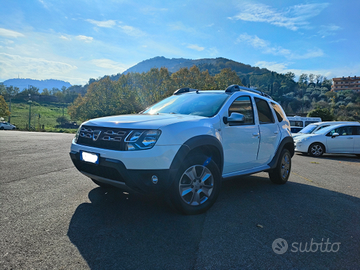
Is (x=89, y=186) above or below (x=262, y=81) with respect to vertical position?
below

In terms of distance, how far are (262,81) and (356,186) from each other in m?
191

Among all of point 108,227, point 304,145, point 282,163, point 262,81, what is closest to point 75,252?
point 108,227

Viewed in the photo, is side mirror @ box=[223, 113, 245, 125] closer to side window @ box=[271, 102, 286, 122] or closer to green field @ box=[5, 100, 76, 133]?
side window @ box=[271, 102, 286, 122]

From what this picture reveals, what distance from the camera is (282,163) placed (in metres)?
5.85

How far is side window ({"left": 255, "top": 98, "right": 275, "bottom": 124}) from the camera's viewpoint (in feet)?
17.1

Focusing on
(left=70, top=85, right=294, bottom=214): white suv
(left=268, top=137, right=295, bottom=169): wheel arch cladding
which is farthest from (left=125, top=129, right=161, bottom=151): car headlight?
(left=268, top=137, right=295, bottom=169): wheel arch cladding

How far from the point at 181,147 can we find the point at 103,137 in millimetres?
1000

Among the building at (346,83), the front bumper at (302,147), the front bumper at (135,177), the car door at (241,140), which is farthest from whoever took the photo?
the building at (346,83)

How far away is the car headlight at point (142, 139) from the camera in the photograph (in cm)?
324

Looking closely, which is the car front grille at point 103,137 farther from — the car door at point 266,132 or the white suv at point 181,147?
the car door at point 266,132

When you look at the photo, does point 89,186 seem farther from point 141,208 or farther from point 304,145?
point 304,145

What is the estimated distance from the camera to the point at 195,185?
3682mm

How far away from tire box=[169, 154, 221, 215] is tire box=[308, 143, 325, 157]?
1088 cm

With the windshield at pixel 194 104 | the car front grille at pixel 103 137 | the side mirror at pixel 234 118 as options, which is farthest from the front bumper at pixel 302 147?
the car front grille at pixel 103 137
